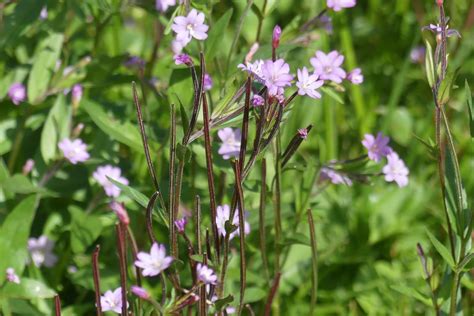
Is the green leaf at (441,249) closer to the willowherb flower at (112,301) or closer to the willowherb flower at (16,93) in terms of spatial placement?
the willowherb flower at (112,301)

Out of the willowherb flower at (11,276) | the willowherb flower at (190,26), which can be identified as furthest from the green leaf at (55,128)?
the willowherb flower at (190,26)

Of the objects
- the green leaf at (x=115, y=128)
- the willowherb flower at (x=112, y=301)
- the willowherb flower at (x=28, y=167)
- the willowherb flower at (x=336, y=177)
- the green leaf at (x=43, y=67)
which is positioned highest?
the green leaf at (x=43, y=67)

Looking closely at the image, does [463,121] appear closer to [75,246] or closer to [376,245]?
[376,245]

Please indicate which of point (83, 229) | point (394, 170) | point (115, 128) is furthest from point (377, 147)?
point (83, 229)

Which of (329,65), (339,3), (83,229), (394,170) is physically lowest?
(83,229)

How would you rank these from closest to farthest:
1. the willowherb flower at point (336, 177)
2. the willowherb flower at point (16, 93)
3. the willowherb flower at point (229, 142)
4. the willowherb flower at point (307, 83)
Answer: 1. the willowherb flower at point (307, 83)
2. the willowherb flower at point (229, 142)
3. the willowherb flower at point (336, 177)
4. the willowherb flower at point (16, 93)

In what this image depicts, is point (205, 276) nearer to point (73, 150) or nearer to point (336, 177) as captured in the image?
point (336, 177)

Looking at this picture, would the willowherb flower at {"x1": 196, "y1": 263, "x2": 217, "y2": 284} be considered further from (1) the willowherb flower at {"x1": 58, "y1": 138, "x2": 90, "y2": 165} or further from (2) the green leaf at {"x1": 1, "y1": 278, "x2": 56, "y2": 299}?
(1) the willowherb flower at {"x1": 58, "y1": 138, "x2": 90, "y2": 165}

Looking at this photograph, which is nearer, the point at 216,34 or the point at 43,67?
the point at 216,34
